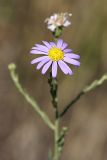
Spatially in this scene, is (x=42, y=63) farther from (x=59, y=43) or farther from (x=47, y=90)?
(x=47, y=90)

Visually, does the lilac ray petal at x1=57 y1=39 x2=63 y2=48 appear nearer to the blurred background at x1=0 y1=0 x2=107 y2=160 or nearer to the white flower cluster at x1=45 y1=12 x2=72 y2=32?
the white flower cluster at x1=45 y1=12 x2=72 y2=32

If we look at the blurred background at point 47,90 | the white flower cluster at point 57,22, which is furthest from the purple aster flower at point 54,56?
the blurred background at point 47,90

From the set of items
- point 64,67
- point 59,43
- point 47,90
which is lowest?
point 47,90

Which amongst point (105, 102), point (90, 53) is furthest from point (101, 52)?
point (105, 102)

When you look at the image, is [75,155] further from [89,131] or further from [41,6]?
[41,6]

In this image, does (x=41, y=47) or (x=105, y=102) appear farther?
(x=105, y=102)

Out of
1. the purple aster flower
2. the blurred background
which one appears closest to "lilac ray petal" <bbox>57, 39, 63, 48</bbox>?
the purple aster flower

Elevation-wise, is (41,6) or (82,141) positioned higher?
(41,6)

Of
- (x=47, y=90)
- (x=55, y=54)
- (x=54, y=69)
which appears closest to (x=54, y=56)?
(x=55, y=54)
